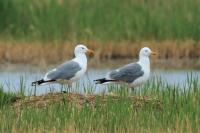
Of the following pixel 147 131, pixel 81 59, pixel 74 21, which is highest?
pixel 74 21

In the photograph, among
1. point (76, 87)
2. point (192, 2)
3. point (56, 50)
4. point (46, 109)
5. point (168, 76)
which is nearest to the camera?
point (46, 109)

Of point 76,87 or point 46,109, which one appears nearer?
point 46,109

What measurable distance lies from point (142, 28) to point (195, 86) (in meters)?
9.13

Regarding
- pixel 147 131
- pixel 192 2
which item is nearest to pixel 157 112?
pixel 147 131

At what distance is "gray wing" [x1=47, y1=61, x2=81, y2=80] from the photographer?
12711 mm

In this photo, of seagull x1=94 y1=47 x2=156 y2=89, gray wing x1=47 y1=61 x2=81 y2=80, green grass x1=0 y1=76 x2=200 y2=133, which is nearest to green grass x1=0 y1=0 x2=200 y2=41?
seagull x1=94 y1=47 x2=156 y2=89

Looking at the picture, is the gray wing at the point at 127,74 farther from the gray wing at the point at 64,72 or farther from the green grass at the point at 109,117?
the green grass at the point at 109,117

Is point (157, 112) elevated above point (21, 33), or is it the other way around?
point (21, 33)

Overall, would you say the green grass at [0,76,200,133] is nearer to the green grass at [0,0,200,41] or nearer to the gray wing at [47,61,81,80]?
the gray wing at [47,61,81,80]

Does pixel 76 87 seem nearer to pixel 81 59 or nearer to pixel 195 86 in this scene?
pixel 81 59

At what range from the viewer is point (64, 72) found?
1278 cm

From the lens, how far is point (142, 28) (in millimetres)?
20141

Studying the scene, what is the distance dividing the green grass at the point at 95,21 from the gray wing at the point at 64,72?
6932mm

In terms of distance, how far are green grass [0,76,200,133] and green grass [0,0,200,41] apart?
9.48 m
